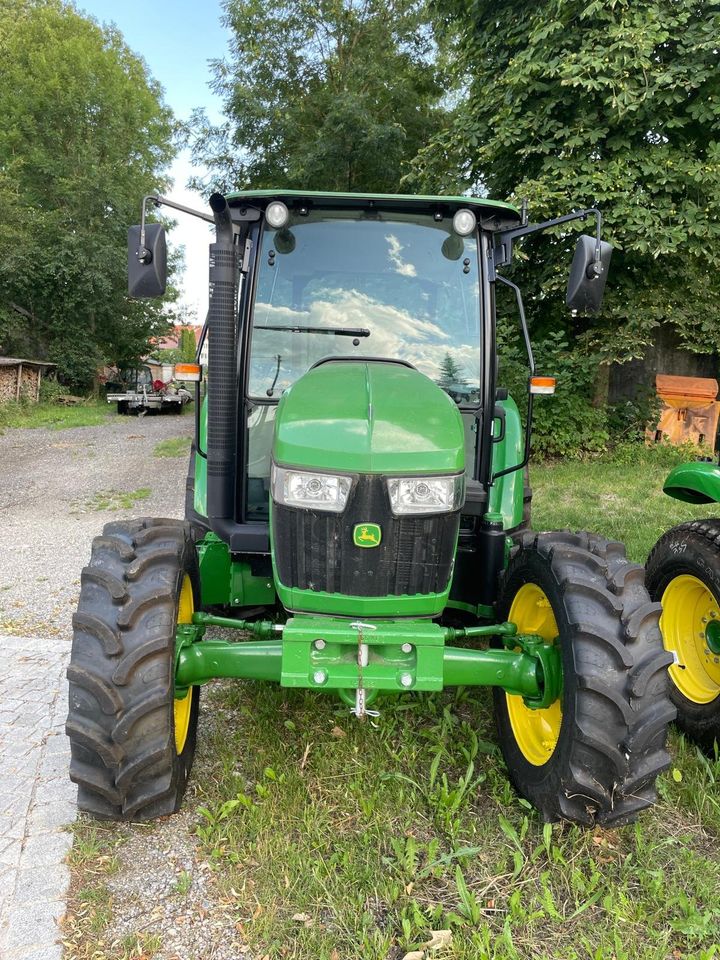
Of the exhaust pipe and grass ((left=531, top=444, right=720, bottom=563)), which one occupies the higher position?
the exhaust pipe

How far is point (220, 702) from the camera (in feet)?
11.1

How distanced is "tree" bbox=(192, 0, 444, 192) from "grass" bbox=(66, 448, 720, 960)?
43.6 feet

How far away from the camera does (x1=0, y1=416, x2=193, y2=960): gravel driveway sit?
7.30ft

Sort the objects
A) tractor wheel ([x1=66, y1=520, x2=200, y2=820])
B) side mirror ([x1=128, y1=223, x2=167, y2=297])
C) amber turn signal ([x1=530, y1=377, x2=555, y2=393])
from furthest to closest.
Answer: amber turn signal ([x1=530, y1=377, x2=555, y2=393]) → side mirror ([x1=128, y1=223, x2=167, y2=297]) → tractor wheel ([x1=66, y1=520, x2=200, y2=820])

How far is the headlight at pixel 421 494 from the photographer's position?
230cm

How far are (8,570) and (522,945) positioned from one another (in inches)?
197

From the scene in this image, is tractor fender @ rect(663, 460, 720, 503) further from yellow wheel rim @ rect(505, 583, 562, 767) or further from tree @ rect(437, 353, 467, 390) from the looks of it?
tree @ rect(437, 353, 467, 390)

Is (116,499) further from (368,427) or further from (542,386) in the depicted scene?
(368,427)

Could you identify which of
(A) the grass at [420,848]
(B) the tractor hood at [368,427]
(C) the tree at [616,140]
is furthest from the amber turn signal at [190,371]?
(C) the tree at [616,140]

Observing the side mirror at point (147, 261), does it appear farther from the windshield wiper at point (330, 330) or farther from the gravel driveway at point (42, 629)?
the gravel driveway at point (42, 629)

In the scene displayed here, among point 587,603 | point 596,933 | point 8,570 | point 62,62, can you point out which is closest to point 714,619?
A: point 587,603

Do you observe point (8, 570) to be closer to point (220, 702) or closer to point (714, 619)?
point (220, 702)

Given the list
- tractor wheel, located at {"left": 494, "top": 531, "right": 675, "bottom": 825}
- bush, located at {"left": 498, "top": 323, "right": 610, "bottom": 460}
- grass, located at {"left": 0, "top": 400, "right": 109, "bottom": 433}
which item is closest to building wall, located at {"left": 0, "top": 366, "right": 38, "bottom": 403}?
grass, located at {"left": 0, "top": 400, "right": 109, "bottom": 433}

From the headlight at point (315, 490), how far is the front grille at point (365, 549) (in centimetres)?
3
